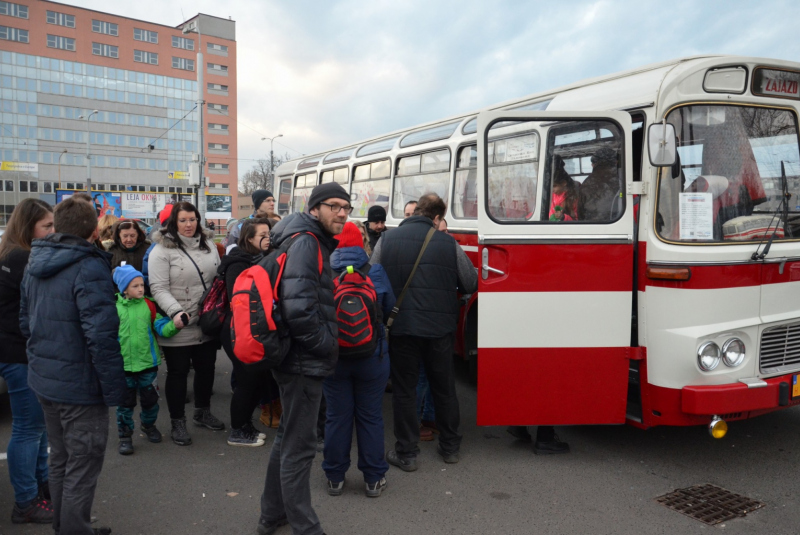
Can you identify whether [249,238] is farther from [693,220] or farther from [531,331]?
[693,220]

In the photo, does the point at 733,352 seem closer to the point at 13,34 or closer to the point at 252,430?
the point at 252,430

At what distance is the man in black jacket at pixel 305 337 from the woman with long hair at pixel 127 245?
2.89 meters

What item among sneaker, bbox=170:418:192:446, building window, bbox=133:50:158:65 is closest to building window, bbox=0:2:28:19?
building window, bbox=133:50:158:65

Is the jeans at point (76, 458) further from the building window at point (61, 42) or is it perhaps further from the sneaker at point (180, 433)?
the building window at point (61, 42)

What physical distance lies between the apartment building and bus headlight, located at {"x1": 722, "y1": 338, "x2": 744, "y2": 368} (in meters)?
67.0

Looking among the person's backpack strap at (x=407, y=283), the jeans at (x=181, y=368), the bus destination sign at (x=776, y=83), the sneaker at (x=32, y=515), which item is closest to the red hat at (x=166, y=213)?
the jeans at (x=181, y=368)

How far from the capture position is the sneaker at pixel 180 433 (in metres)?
5.14

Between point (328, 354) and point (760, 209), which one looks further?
point (760, 209)

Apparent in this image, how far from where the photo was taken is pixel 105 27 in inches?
2911

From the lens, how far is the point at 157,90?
251 feet

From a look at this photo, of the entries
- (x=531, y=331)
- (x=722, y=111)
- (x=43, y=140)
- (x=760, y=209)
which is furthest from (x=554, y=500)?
(x=43, y=140)

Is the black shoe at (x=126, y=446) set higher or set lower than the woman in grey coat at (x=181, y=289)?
lower

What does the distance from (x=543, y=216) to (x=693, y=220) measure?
3.34ft

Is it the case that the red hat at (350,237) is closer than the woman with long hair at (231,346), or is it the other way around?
the red hat at (350,237)
